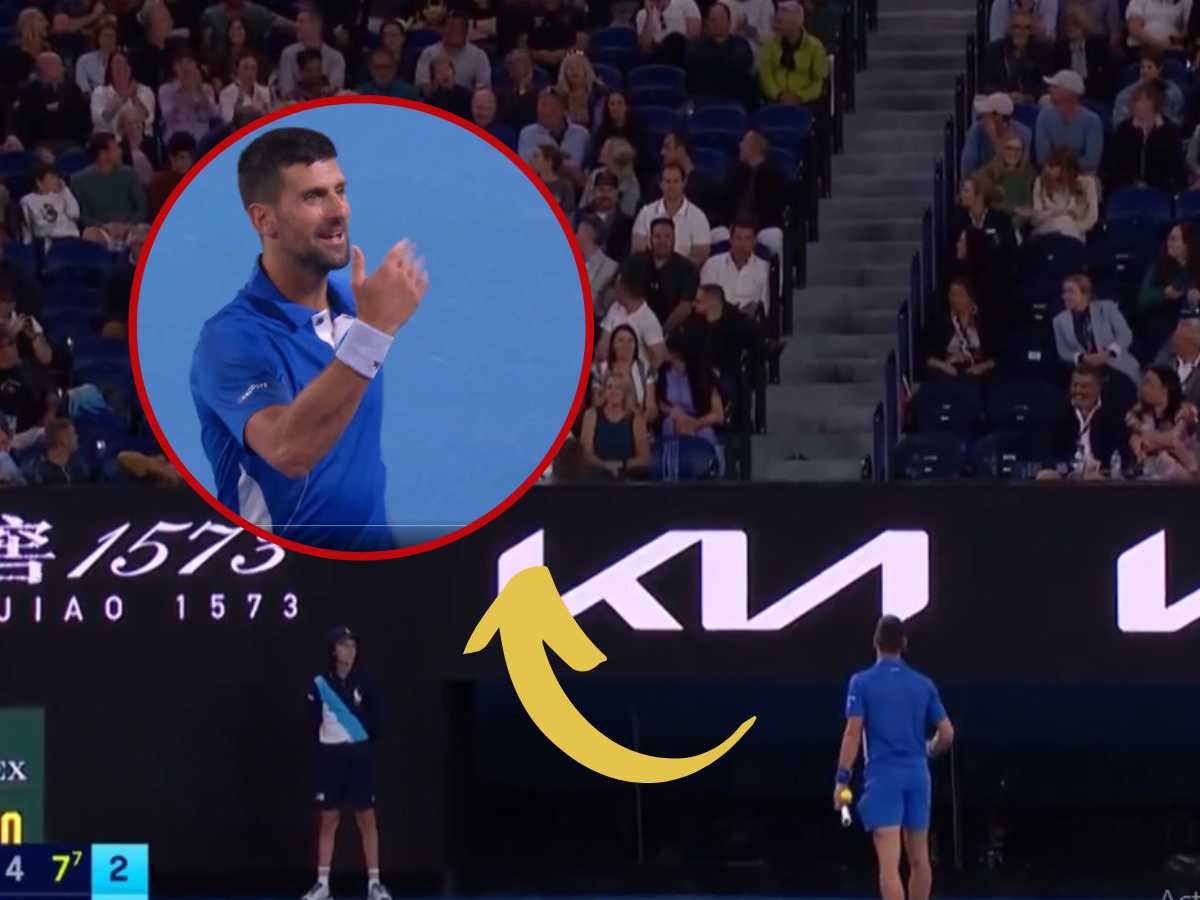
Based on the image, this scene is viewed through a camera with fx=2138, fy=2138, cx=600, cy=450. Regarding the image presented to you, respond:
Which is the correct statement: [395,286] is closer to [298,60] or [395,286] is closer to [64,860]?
[64,860]

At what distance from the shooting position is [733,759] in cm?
1287

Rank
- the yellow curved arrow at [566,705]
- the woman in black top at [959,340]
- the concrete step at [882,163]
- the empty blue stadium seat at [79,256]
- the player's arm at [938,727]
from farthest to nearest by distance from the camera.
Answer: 1. the concrete step at [882,163]
2. the empty blue stadium seat at [79,256]
3. the woman in black top at [959,340]
4. the player's arm at [938,727]
5. the yellow curved arrow at [566,705]

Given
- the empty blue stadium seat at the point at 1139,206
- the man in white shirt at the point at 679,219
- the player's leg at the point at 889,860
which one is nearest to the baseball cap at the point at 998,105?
the empty blue stadium seat at the point at 1139,206

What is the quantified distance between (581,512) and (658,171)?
10.9 ft

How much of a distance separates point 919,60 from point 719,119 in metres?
2.09

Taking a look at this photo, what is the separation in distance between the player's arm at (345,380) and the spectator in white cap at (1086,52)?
11549 millimetres

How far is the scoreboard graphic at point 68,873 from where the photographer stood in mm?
6547

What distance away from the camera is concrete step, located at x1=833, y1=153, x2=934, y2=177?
13914mm

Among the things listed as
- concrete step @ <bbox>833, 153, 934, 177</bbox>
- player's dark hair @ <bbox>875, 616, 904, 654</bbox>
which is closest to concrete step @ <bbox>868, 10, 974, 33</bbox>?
concrete step @ <bbox>833, 153, 934, 177</bbox>

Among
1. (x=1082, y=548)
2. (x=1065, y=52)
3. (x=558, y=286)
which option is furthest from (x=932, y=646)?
(x=558, y=286)

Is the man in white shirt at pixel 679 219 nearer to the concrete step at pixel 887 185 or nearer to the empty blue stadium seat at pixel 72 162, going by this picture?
the concrete step at pixel 887 185

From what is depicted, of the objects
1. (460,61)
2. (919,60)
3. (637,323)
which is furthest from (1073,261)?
(460,61)

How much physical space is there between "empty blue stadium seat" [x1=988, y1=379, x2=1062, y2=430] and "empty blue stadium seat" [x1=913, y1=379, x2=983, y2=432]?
0.09 meters

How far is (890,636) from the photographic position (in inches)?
366
